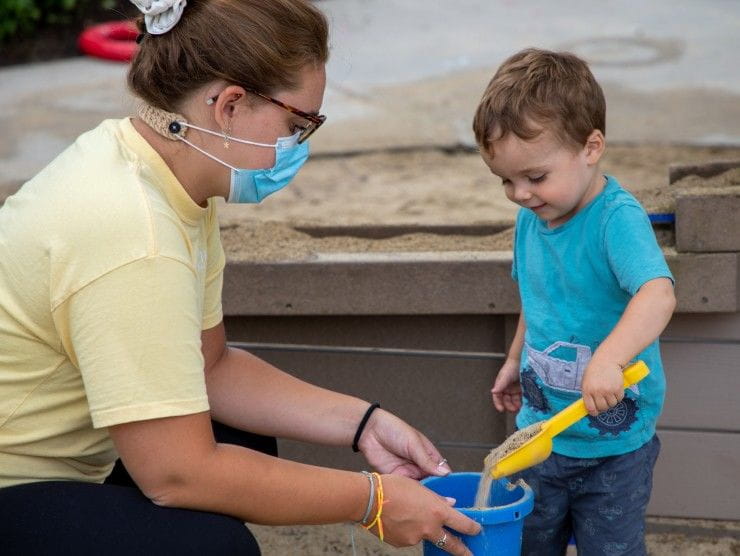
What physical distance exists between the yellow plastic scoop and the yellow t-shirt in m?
0.57

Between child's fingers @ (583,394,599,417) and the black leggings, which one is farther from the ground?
child's fingers @ (583,394,599,417)

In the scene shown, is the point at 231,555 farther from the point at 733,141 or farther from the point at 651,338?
the point at 733,141

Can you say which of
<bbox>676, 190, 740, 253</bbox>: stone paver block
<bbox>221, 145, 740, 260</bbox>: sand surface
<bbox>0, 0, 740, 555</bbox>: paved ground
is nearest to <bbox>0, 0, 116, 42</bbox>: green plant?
<bbox>0, 0, 740, 555</bbox>: paved ground

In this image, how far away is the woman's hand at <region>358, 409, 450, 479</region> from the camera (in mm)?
2316

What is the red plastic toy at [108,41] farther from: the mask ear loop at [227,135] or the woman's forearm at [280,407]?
the mask ear loop at [227,135]

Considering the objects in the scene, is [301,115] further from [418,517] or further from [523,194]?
[418,517]

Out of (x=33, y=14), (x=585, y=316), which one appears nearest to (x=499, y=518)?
(x=585, y=316)

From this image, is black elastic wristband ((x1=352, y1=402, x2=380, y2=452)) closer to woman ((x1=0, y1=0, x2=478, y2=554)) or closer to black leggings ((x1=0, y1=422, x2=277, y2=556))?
woman ((x1=0, y1=0, x2=478, y2=554))

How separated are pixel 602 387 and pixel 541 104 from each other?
1.87 ft

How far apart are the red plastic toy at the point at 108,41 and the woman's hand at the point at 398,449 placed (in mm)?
5561

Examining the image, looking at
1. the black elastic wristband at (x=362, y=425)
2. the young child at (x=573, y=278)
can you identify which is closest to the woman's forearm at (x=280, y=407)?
the black elastic wristband at (x=362, y=425)

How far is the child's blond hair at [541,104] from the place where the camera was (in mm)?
2230

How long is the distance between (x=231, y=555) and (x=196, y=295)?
0.46 metres

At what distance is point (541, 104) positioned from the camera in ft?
7.33
